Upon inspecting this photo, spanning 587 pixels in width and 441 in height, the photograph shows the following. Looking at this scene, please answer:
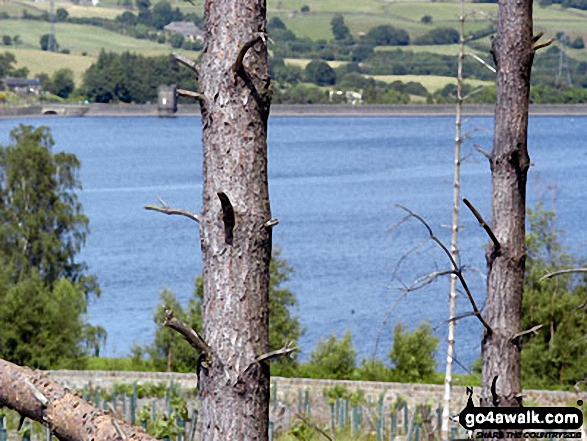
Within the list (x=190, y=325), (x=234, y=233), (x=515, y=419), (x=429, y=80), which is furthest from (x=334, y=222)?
(x=429, y=80)

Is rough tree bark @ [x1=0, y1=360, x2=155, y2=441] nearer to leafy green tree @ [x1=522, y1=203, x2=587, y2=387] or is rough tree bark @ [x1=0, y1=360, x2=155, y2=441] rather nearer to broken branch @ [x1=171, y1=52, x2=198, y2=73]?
broken branch @ [x1=171, y1=52, x2=198, y2=73]

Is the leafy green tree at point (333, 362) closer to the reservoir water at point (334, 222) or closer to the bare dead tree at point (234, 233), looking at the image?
the reservoir water at point (334, 222)

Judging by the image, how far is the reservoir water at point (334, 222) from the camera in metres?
33.0

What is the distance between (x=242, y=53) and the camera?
13.0ft

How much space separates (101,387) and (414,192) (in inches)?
1820

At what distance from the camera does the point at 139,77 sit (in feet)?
391

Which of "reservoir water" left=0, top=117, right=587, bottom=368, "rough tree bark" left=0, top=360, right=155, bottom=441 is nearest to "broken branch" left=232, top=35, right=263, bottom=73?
"rough tree bark" left=0, top=360, right=155, bottom=441

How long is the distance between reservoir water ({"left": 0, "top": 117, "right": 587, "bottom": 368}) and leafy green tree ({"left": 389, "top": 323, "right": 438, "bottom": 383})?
611 millimetres

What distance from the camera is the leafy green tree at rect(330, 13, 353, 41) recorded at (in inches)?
5991

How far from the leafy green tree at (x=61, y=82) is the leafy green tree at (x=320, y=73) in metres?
26.8

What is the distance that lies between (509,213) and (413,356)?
1308 cm

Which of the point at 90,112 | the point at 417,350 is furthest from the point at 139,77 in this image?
the point at 417,350

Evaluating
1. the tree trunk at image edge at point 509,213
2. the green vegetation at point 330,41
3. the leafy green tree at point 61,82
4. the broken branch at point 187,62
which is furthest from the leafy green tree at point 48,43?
the broken branch at point 187,62

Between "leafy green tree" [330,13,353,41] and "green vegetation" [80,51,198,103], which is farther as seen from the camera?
"leafy green tree" [330,13,353,41]
